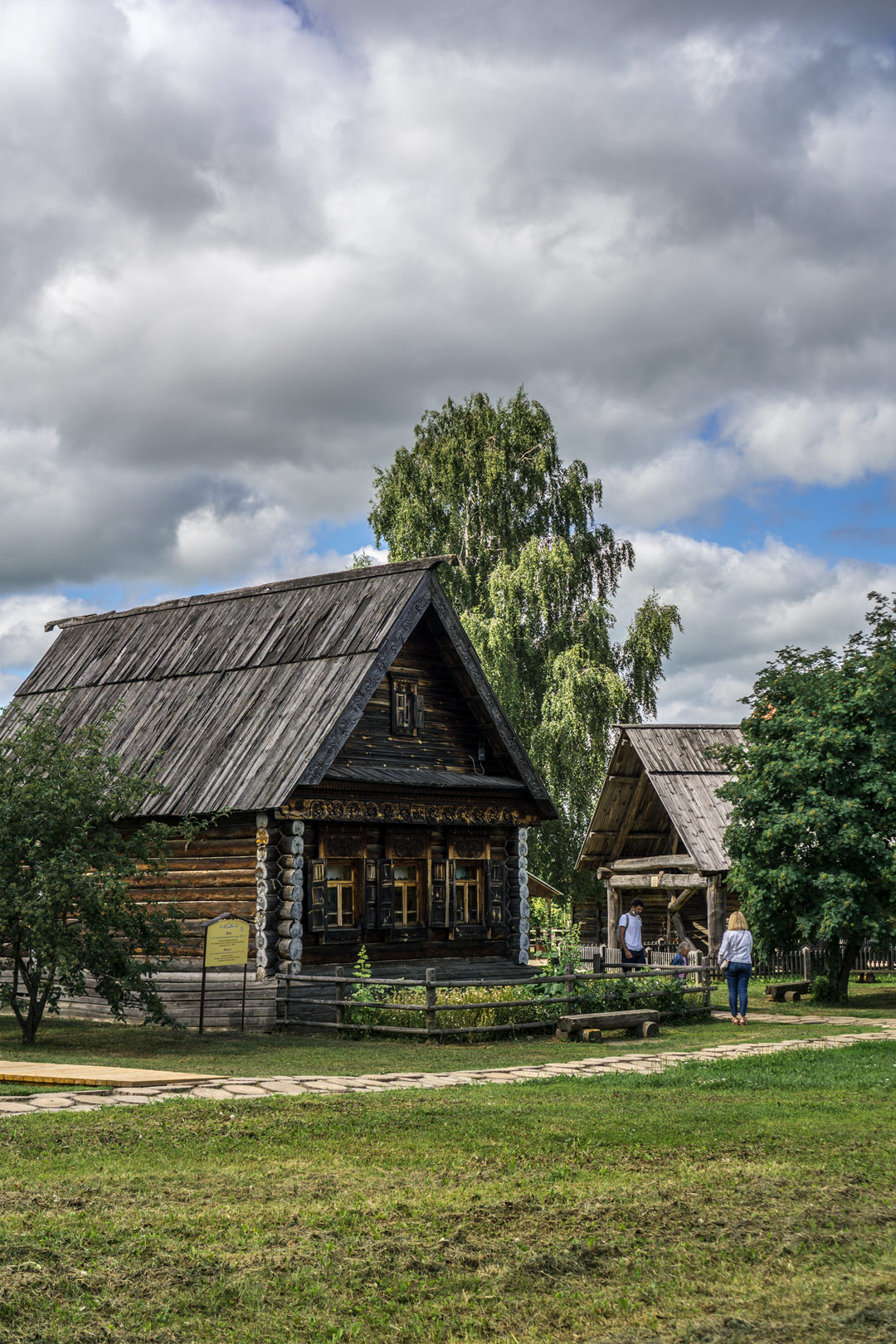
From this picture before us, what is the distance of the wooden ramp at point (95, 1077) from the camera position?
1154cm

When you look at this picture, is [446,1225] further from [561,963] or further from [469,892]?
[469,892]

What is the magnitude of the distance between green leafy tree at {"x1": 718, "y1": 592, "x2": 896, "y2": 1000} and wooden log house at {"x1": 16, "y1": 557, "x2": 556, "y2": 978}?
4.44 m

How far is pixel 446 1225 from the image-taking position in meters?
6.75

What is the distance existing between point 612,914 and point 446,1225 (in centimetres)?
2774

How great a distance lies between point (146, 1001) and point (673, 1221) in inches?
420

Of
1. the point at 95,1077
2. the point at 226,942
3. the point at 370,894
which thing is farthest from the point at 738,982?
the point at 95,1077

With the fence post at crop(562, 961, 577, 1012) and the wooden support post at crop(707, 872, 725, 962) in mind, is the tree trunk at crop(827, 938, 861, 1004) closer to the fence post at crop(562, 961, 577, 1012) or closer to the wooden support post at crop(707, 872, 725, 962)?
the fence post at crop(562, 961, 577, 1012)

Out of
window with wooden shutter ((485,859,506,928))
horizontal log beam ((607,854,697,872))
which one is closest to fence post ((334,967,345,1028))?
window with wooden shutter ((485,859,506,928))

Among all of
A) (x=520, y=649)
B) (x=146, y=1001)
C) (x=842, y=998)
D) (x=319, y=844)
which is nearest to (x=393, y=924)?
(x=319, y=844)

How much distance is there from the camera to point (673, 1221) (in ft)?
22.5

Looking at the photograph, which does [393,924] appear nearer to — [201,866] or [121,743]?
[201,866]

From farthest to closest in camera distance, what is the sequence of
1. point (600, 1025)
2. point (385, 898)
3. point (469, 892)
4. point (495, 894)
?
1. point (495, 894)
2. point (469, 892)
3. point (385, 898)
4. point (600, 1025)

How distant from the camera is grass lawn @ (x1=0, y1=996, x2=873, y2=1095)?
14086mm

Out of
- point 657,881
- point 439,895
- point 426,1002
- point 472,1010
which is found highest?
point 657,881
